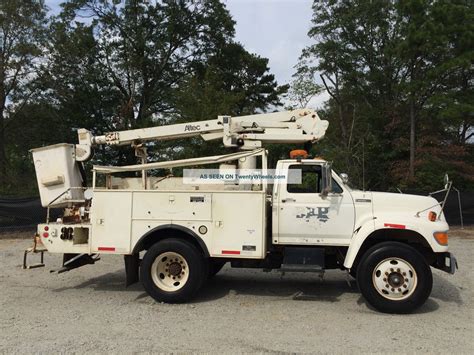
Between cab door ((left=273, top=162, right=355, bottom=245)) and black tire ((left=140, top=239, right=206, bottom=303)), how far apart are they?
4.35 feet

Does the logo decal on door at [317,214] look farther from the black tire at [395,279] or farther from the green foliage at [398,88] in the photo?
the green foliage at [398,88]

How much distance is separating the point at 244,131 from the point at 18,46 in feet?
61.1

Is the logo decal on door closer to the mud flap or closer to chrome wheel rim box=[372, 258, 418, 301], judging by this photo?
chrome wheel rim box=[372, 258, 418, 301]

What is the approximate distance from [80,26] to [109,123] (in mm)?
7036

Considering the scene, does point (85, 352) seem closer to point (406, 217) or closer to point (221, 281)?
point (221, 281)

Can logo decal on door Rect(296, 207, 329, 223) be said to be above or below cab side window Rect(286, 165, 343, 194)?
below

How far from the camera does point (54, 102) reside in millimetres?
29125

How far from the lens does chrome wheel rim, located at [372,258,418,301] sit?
22.6 feet

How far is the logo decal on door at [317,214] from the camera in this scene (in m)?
7.43

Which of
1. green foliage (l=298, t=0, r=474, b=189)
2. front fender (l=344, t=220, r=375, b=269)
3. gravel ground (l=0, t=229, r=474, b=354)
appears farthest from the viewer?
green foliage (l=298, t=0, r=474, b=189)

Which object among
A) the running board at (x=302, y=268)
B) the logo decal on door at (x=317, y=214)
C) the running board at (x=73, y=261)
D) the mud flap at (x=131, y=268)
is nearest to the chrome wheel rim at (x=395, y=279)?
the running board at (x=302, y=268)

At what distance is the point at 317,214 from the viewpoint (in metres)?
7.45

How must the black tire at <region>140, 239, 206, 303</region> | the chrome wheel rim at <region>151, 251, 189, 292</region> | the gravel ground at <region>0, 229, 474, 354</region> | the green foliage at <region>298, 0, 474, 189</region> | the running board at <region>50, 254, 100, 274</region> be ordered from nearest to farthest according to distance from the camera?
the gravel ground at <region>0, 229, 474, 354</region>
the black tire at <region>140, 239, 206, 303</region>
the chrome wheel rim at <region>151, 251, 189, 292</region>
the running board at <region>50, 254, 100, 274</region>
the green foliage at <region>298, 0, 474, 189</region>

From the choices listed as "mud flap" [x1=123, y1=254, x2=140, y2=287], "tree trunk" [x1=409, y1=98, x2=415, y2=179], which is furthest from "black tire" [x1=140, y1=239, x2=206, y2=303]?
"tree trunk" [x1=409, y1=98, x2=415, y2=179]
